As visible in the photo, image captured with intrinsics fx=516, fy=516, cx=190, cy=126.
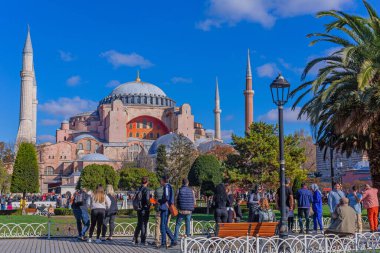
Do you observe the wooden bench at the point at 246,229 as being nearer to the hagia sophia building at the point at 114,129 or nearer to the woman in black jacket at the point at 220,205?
the woman in black jacket at the point at 220,205

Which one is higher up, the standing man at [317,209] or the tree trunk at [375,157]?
the tree trunk at [375,157]

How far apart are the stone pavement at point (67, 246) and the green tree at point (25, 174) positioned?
1707cm

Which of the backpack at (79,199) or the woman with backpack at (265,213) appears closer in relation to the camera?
the woman with backpack at (265,213)

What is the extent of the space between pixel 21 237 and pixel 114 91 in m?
72.3

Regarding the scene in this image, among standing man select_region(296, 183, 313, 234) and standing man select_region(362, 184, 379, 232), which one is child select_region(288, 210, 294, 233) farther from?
standing man select_region(362, 184, 379, 232)

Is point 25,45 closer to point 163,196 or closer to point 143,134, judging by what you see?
point 143,134

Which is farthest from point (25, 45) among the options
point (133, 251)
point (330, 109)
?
point (133, 251)

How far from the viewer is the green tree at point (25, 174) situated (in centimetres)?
2714

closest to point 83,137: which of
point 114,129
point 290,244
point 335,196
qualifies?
point 114,129

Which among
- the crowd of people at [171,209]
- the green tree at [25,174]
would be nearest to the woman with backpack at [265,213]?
the crowd of people at [171,209]

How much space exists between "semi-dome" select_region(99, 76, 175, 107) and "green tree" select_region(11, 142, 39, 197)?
50.6m

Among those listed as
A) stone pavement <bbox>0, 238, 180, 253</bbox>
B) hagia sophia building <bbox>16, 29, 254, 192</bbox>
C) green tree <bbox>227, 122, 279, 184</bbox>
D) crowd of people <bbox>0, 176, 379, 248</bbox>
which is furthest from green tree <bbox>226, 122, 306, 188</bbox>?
hagia sophia building <bbox>16, 29, 254, 192</bbox>

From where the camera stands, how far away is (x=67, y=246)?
9.65 meters

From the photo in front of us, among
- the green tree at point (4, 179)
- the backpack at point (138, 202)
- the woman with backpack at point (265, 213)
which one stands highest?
the green tree at point (4, 179)
